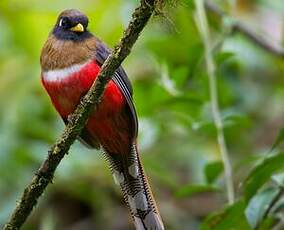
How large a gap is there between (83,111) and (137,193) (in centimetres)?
76

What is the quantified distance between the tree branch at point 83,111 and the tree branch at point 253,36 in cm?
194

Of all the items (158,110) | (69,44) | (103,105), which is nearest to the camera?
(103,105)

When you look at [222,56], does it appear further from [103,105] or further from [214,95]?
[103,105]

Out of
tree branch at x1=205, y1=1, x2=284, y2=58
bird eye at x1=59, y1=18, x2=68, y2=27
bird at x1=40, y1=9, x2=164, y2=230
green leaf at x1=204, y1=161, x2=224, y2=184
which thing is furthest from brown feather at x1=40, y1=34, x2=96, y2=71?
tree branch at x1=205, y1=1, x2=284, y2=58

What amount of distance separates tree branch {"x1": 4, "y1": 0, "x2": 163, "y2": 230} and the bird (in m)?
0.50

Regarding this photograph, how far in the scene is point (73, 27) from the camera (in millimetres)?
4238

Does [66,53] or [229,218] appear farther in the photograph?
[66,53]

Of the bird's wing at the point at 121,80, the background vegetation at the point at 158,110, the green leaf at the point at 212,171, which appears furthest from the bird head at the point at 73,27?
the green leaf at the point at 212,171

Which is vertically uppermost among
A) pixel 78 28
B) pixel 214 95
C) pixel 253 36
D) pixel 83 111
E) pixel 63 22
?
pixel 253 36

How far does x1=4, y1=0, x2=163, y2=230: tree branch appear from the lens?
3.06m

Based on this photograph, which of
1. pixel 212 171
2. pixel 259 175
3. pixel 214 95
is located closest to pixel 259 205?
pixel 259 175

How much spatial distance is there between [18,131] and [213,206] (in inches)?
56.1

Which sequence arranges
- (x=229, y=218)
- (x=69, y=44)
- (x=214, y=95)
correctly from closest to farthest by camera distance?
1. (x=229, y=218)
2. (x=69, y=44)
3. (x=214, y=95)

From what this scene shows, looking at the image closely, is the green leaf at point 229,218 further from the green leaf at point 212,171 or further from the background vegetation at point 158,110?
the background vegetation at point 158,110
